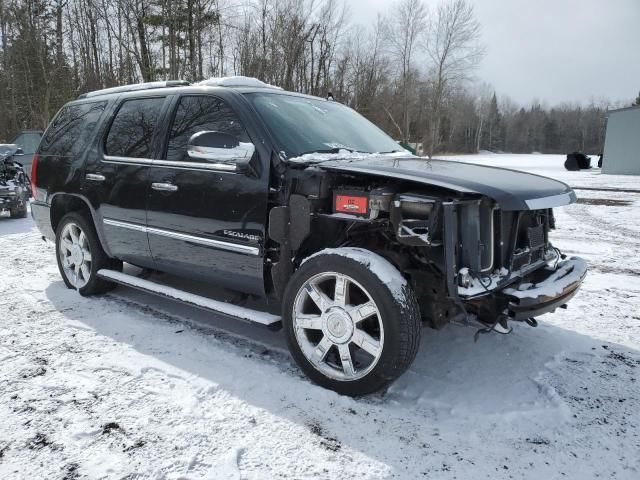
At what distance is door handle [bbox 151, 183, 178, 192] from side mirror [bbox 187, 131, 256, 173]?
54cm

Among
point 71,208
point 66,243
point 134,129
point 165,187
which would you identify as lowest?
point 66,243

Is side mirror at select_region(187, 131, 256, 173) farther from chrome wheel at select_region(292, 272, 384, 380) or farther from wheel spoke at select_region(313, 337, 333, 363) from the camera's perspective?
wheel spoke at select_region(313, 337, 333, 363)

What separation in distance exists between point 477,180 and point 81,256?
378cm

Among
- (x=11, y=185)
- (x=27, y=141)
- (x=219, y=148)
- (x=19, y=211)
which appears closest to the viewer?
(x=219, y=148)

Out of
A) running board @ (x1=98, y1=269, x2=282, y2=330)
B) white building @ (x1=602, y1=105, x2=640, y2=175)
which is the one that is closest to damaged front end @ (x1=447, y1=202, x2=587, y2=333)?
running board @ (x1=98, y1=269, x2=282, y2=330)

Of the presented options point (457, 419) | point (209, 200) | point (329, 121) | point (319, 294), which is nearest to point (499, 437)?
point (457, 419)

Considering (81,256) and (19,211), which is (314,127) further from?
(19,211)

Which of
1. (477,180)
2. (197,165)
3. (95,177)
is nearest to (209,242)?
(197,165)

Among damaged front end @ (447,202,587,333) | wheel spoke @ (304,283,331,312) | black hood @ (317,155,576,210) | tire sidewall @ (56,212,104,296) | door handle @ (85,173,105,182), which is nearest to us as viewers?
black hood @ (317,155,576,210)

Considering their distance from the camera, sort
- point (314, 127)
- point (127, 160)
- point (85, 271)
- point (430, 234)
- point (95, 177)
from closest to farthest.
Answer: point (430, 234) → point (314, 127) → point (127, 160) → point (95, 177) → point (85, 271)

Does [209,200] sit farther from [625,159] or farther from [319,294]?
[625,159]

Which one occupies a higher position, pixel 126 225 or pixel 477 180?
pixel 477 180

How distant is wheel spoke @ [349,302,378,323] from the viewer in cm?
263

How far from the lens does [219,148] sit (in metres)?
3.00
